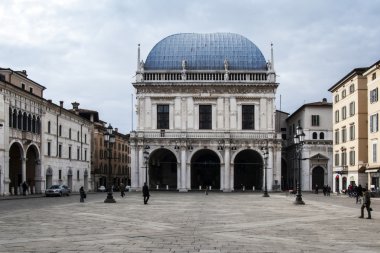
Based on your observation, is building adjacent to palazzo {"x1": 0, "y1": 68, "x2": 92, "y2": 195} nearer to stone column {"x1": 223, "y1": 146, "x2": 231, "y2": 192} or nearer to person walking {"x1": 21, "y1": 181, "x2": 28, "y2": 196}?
person walking {"x1": 21, "y1": 181, "x2": 28, "y2": 196}

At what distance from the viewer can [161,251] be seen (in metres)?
16.8

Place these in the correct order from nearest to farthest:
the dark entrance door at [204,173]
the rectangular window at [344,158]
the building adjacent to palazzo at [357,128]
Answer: the building adjacent to palazzo at [357,128], the rectangular window at [344,158], the dark entrance door at [204,173]

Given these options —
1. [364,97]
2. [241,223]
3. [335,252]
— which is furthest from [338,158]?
[335,252]

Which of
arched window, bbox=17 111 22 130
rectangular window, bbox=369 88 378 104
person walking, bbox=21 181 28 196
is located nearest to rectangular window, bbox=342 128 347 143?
rectangular window, bbox=369 88 378 104

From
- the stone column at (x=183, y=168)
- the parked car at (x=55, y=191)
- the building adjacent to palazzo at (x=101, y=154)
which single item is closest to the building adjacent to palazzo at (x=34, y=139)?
the parked car at (x=55, y=191)

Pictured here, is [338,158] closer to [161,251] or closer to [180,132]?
[180,132]

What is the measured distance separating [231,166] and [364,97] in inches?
1017

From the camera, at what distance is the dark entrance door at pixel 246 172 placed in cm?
9581

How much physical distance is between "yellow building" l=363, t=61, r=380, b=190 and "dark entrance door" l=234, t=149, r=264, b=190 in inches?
1214

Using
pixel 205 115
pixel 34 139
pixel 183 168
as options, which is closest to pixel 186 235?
pixel 34 139

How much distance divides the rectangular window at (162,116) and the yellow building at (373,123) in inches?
1371

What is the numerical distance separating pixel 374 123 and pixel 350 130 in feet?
32.5

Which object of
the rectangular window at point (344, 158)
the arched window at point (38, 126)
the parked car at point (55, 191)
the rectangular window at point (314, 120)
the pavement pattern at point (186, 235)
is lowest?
the parked car at point (55, 191)

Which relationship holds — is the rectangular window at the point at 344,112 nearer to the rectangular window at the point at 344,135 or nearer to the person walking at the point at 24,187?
the rectangular window at the point at 344,135
